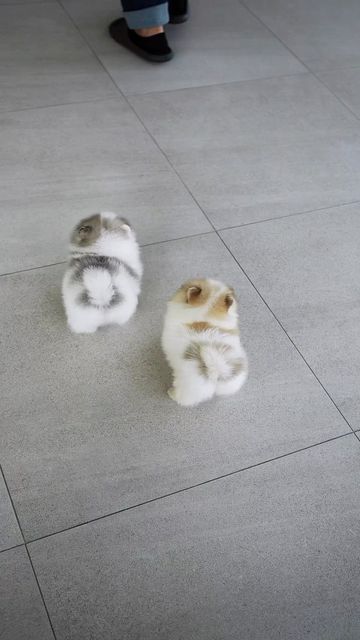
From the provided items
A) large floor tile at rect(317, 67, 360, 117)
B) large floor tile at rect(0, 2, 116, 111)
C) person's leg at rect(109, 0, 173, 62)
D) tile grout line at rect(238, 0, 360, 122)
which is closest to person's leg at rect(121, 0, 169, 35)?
person's leg at rect(109, 0, 173, 62)

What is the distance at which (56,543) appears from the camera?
1.33 m

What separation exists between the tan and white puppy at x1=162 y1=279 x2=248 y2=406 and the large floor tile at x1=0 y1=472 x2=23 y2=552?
20.6 inches

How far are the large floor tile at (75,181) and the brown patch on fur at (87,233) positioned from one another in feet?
0.92

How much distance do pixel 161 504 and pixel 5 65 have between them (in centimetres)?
212

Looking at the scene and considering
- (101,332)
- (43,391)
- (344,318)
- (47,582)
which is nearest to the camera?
(47,582)

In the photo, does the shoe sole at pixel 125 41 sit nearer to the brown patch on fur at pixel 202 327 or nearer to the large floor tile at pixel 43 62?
the large floor tile at pixel 43 62

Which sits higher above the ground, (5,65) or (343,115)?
(5,65)

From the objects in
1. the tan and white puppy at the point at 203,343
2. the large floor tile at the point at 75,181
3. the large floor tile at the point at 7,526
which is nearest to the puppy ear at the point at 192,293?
the tan and white puppy at the point at 203,343

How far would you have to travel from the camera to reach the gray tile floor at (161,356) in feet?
4.28

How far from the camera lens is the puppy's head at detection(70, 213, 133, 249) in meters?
1.60

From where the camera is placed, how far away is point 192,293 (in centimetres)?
148

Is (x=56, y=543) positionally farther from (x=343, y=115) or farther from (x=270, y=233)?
(x=343, y=115)

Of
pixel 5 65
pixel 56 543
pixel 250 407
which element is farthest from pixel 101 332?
pixel 5 65

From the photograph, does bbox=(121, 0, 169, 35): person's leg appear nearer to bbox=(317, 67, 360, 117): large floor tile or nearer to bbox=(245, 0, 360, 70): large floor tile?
bbox=(245, 0, 360, 70): large floor tile
